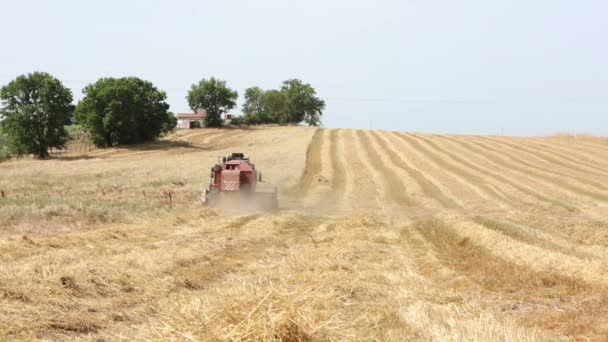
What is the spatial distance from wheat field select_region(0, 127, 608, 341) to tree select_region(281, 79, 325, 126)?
335ft

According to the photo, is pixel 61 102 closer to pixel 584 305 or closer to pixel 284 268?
pixel 284 268

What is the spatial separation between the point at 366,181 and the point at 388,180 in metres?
1.46

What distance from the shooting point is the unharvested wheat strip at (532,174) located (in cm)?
3209

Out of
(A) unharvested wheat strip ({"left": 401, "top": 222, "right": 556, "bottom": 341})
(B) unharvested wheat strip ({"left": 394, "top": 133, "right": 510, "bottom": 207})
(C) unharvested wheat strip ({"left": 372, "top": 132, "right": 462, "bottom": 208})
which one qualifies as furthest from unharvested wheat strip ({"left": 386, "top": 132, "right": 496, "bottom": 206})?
(A) unharvested wheat strip ({"left": 401, "top": 222, "right": 556, "bottom": 341})

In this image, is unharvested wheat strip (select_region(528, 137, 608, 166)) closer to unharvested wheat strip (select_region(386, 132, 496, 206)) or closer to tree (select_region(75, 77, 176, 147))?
unharvested wheat strip (select_region(386, 132, 496, 206))

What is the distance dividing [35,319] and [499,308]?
21.4ft

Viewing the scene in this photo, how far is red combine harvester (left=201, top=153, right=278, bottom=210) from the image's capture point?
27828 mm

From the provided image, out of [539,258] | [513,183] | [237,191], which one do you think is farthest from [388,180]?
[539,258]

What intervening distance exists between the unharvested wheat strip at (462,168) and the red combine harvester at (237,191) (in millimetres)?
12321

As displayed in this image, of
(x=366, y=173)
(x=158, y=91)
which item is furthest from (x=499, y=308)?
(x=158, y=91)

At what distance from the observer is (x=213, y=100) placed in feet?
362

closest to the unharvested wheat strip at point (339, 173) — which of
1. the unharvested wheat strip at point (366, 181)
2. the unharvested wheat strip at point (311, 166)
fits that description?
the unharvested wheat strip at point (366, 181)

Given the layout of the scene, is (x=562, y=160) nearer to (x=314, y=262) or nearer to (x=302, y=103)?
(x=314, y=262)

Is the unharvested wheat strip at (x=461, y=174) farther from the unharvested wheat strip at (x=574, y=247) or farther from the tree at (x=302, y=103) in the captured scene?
the tree at (x=302, y=103)
